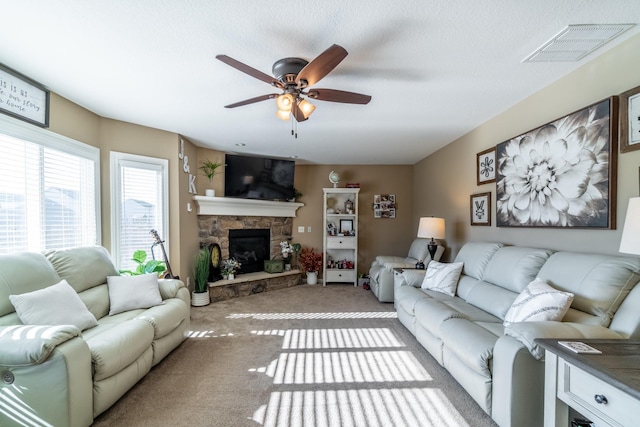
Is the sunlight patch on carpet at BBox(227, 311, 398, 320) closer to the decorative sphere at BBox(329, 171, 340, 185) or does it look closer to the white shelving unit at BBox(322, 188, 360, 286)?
the white shelving unit at BBox(322, 188, 360, 286)

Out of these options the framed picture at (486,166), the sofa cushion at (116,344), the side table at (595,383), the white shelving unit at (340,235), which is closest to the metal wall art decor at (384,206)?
the white shelving unit at (340,235)

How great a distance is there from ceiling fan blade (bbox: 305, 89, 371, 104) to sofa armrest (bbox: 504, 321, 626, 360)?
180 cm

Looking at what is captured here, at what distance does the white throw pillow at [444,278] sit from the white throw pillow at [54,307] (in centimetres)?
313

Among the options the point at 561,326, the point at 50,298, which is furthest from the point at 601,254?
the point at 50,298

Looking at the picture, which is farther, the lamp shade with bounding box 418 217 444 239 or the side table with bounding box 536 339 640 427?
the lamp shade with bounding box 418 217 444 239

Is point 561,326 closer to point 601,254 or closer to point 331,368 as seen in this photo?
point 601,254

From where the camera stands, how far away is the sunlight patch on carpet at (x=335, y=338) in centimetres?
267

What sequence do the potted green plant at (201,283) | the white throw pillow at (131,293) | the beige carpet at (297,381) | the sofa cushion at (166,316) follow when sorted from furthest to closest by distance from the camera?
the potted green plant at (201,283) → the white throw pillow at (131,293) → the sofa cushion at (166,316) → the beige carpet at (297,381)

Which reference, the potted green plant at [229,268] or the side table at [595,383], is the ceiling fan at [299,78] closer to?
the side table at [595,383]

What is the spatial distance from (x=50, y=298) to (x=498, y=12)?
3345 mm

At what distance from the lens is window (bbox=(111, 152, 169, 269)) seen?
315 centimetres

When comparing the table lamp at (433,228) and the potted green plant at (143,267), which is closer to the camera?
the potted green plant at (143,267)

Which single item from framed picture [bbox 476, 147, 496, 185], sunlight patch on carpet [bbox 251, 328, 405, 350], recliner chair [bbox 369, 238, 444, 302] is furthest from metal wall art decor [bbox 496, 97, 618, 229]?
sunlight patch on carpet [bbox 251, 328, 405, 350]

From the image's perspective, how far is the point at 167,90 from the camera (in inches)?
94.8
